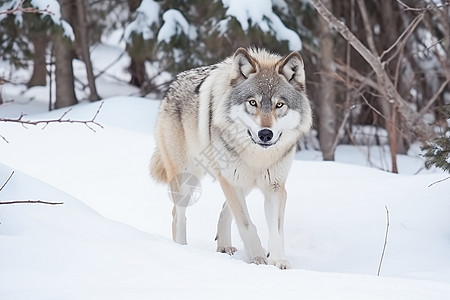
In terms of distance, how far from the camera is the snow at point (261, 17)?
357 inches

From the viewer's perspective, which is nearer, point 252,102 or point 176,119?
point 252,102

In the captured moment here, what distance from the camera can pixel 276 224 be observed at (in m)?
4.96

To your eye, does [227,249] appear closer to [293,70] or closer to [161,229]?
[161,229]

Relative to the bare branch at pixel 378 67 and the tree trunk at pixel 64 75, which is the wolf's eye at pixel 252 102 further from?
the tree trunk at pixel 64 75

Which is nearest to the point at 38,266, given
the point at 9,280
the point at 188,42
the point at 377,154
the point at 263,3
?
the point at 9,280

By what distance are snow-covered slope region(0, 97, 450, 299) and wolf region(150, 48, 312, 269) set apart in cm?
44

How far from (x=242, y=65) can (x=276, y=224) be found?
4.04ft

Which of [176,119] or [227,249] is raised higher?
[176,119]

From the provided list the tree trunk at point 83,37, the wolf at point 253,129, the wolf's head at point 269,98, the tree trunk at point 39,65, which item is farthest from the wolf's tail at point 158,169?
the tree trunk at point 39,65

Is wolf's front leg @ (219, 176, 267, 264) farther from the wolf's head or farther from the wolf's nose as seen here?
the wolf's nose

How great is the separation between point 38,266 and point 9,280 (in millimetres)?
184

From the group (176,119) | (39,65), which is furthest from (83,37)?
(176,119)

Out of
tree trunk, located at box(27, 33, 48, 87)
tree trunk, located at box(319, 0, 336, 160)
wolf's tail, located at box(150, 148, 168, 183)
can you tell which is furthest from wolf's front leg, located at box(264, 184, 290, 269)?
tree trunk, located at box(27, 33, 48, 87)

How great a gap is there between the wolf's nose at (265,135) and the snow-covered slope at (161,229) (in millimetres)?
852
